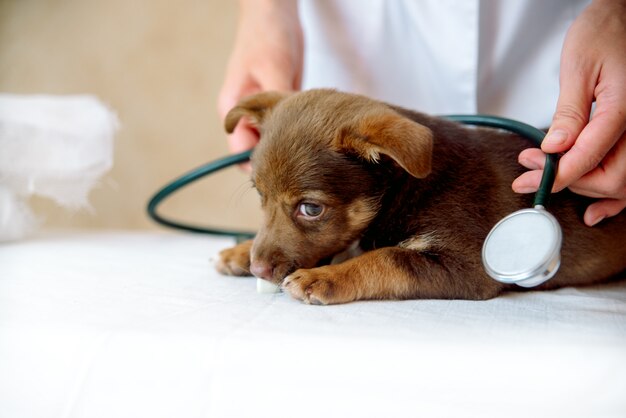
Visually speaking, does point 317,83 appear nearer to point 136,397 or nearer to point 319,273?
point 319,273

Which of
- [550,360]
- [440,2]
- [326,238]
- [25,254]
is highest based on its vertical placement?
[440,2]

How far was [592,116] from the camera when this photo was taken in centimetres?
208

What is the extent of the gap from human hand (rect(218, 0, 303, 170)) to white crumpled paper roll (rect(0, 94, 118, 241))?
708 mm

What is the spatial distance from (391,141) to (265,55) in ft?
4.85

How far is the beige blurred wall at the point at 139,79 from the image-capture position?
5.15m

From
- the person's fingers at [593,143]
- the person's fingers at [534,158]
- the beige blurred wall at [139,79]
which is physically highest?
the person's fingers at [593,143]

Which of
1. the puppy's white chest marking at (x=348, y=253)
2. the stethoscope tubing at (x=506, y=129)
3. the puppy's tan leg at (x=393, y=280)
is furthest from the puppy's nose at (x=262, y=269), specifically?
the stethoscope tubing at (x=506, y=129)

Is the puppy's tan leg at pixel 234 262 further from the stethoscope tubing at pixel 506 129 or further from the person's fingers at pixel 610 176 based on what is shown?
the person's fingers at pixel 610 176

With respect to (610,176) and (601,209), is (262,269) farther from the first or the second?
(601,209)

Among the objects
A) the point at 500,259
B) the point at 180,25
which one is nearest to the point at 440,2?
the point at 500,259

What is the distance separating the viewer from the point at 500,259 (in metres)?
1.83

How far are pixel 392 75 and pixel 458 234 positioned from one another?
1432 mm

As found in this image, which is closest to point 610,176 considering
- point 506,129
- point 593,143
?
point 593,143

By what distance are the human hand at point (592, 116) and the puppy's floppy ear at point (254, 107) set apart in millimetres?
1029
